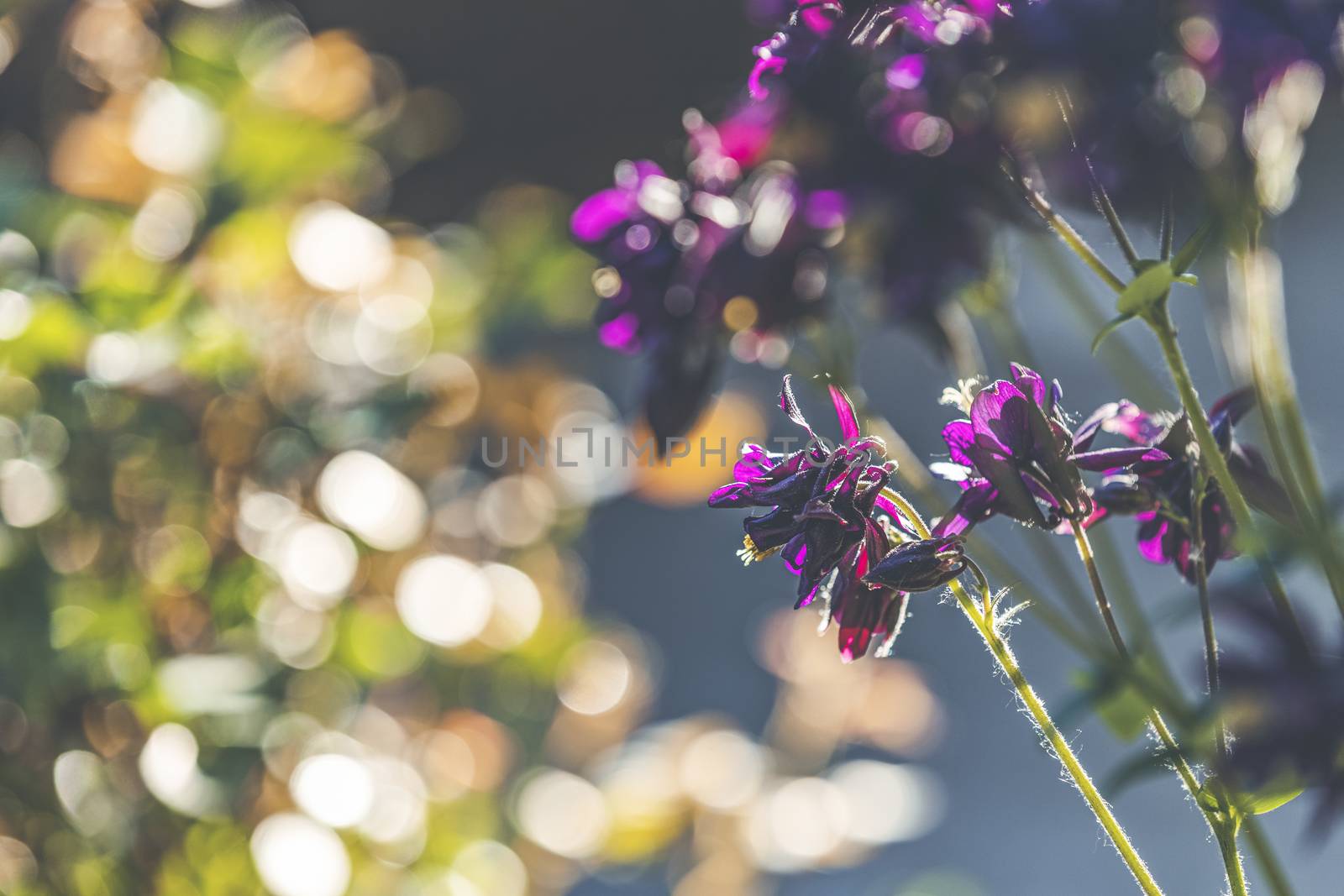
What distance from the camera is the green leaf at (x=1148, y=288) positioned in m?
0.33

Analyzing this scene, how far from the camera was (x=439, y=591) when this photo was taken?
95 cm

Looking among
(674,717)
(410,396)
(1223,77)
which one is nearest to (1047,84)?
(1223,77)

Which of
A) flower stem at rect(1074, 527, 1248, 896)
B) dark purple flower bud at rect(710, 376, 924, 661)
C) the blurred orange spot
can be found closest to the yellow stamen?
dark purple flower bud at rect(710, 376, 924, 661)

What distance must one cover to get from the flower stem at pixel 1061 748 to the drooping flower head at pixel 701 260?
16cm

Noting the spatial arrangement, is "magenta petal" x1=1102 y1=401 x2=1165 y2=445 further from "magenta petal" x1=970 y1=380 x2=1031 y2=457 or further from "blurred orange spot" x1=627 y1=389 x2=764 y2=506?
"blurred orange spot" x1=627 y1=389 x2=764 y2=506

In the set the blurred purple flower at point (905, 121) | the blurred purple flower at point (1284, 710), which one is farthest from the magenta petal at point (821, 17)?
the blurred purple flower at point (1284, 710)

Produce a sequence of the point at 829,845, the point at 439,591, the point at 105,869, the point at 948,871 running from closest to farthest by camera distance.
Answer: the point at 105,869, the point at 439,591, the point at 829,845, the point at 948,871

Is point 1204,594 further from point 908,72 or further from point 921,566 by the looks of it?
point 908,72

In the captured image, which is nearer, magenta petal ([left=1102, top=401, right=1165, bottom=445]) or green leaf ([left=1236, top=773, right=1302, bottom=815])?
green leaf ([left=1236, top=773, right=1302, bottom=815])

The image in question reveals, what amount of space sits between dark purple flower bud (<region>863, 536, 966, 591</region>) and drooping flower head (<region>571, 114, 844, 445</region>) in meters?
0.15

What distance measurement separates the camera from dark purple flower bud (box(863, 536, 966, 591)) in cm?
33

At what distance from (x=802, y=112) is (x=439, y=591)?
0.65m

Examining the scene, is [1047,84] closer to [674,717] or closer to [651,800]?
[651,800]

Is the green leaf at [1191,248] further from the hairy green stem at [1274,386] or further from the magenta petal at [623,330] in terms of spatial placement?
the magenta petal at [623,330]
